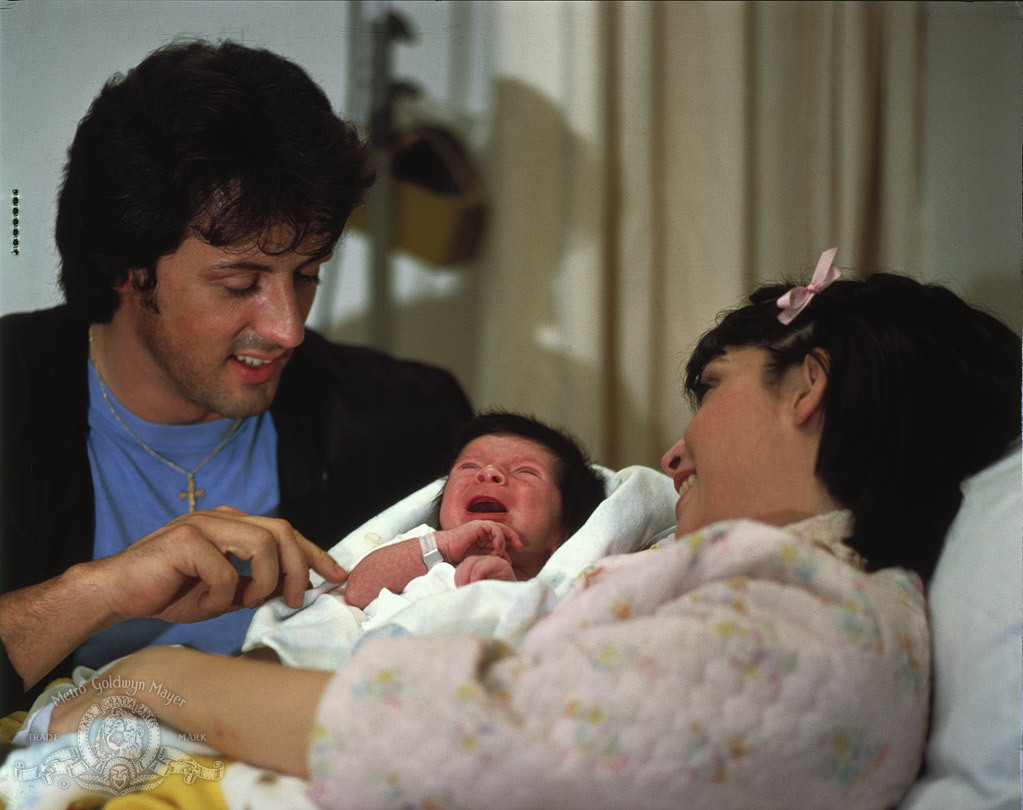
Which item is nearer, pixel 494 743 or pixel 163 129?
pixel 494 743

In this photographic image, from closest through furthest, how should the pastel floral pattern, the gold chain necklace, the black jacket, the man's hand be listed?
the pastel floral pattern < the man's hand < the black jacket < the gold chain necklace

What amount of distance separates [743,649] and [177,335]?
34.6 inches

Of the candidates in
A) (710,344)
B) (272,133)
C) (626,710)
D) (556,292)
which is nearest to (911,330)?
(710,344)

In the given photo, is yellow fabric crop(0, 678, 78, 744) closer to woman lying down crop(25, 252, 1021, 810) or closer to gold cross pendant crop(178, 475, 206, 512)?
woman lying down crop(25, 252, 1021, 810)

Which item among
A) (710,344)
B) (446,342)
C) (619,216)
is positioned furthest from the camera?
(446,342)

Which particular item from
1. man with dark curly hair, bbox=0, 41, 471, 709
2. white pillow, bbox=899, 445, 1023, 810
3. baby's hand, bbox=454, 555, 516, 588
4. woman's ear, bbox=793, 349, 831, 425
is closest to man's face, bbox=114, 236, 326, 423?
man with dark curly hair, bbox=0, 41, 471, 709

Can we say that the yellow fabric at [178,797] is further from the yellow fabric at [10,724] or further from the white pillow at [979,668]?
the white pillow at [979,668]

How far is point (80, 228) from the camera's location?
1.15 meters

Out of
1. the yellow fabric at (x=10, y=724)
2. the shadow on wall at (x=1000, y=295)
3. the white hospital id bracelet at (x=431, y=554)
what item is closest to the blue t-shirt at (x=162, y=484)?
the yellow fabric at (x=10, y=724)

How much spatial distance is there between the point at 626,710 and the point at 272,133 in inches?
34.4

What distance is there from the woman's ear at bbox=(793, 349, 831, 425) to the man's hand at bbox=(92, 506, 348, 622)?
527 millimetres

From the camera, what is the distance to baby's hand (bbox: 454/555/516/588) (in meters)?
0.91

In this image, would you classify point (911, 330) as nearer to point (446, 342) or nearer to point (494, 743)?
point (494, 743)

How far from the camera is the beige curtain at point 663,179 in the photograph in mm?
1390
